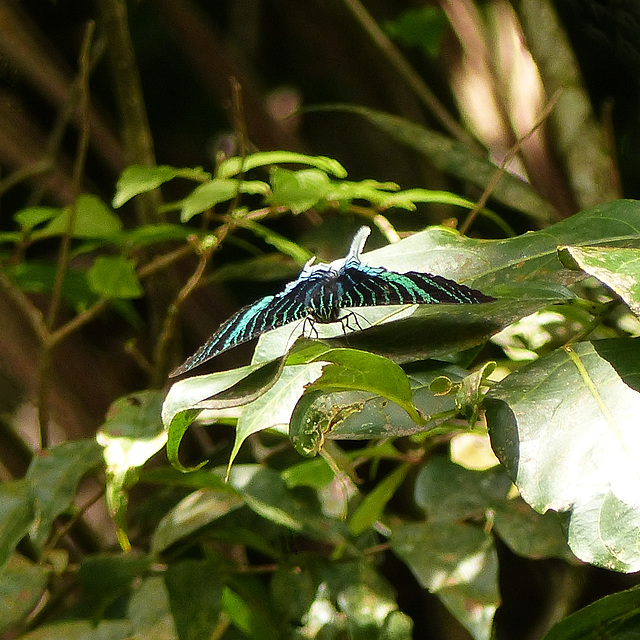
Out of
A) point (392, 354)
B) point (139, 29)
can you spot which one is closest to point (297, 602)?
point (392, 354)

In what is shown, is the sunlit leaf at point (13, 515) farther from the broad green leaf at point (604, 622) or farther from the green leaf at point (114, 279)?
the broad green leaf at point (604, 622)

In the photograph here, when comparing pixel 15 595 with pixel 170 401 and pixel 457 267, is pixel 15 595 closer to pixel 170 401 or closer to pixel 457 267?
pixel 170 401

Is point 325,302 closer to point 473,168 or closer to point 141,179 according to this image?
point 141,179

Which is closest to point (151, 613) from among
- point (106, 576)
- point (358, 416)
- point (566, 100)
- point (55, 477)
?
point (106, 576)

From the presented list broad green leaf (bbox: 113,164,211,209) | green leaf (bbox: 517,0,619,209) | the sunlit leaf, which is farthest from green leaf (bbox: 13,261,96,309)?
green leaf (bbox: 517,0,619,209)

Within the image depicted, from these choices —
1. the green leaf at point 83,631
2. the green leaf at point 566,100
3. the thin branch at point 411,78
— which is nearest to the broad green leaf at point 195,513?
the green leaf at point 83,631

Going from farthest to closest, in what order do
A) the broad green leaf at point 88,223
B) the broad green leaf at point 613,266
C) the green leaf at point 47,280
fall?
the green leaf at point 47,280 < the broad green leaf at point 88,223 < the broad green leaf at point 613,266

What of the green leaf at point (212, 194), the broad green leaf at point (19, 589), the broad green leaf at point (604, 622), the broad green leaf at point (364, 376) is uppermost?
the green leaf at point (212, 194)
